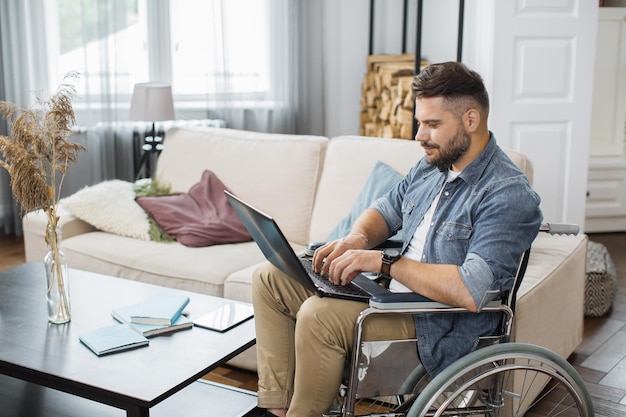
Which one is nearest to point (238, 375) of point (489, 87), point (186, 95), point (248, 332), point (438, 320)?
point (248, 332)

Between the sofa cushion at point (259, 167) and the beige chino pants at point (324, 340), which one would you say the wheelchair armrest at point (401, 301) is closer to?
the beige chino pants at point (324, 340)

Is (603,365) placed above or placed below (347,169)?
below

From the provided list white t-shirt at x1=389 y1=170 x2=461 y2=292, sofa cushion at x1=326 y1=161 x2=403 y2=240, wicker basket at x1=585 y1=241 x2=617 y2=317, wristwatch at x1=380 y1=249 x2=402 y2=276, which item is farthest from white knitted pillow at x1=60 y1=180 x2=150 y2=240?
wicker basket at x1=585 y1=241 x2=617 y2=317

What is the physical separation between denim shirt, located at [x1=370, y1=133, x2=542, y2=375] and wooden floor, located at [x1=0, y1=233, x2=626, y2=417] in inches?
36.9

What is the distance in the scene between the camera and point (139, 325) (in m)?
2.21

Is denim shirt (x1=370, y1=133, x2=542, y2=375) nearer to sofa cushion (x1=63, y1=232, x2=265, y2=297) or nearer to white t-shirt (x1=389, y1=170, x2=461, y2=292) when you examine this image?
white t-shirt (x1=389, y1=170, x2=461, y2=292)

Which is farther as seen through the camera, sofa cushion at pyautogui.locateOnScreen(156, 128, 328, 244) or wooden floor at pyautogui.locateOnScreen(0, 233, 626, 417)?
sofa cushion at pyautogui.locateOnScreen(156, 128, 328, 244)

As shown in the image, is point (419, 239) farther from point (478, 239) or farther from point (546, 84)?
point (546, 84)

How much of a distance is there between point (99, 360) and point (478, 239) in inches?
39.2

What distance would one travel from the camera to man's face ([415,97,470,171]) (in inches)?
73.8

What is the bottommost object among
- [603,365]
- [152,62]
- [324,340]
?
[603,365]

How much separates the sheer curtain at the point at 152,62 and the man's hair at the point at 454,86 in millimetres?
2812

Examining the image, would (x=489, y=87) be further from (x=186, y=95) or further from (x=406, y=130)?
(x=186, y=95)

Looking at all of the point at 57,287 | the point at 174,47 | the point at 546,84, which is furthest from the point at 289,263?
the point at 174,47
